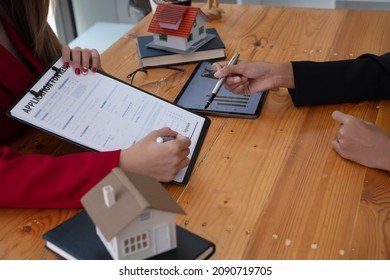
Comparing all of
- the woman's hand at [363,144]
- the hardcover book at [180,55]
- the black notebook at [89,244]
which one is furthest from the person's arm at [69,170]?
the hardcover book at [180,55]

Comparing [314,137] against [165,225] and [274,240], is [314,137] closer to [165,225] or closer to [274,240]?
[274,240]

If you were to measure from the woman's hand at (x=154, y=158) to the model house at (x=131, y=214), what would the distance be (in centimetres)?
21

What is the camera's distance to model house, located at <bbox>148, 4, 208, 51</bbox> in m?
1.46

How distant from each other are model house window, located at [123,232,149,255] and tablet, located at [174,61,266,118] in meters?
0.53

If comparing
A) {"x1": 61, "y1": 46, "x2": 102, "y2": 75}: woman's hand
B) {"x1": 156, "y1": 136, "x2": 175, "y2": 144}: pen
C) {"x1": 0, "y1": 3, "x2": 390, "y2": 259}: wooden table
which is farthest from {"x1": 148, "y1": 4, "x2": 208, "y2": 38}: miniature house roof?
{"x1": 156, "y1": 136, "x2": 175, "y2": 144}: pen

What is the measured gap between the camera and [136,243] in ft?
2.42

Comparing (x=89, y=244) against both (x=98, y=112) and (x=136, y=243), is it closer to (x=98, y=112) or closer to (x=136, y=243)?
(x=136, y=243)

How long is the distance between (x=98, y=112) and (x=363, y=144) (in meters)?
0.53

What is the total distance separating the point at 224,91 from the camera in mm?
1306

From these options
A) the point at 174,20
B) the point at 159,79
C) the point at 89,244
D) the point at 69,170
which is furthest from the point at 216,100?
the point at 89,244

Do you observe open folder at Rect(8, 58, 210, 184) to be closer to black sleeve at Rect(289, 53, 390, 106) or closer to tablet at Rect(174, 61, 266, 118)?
tablet at Rect(174, 61, 266, 118)

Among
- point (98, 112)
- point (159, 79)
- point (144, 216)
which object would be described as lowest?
point (159, 79)

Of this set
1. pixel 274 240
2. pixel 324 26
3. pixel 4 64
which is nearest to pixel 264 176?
pixel 274 240
